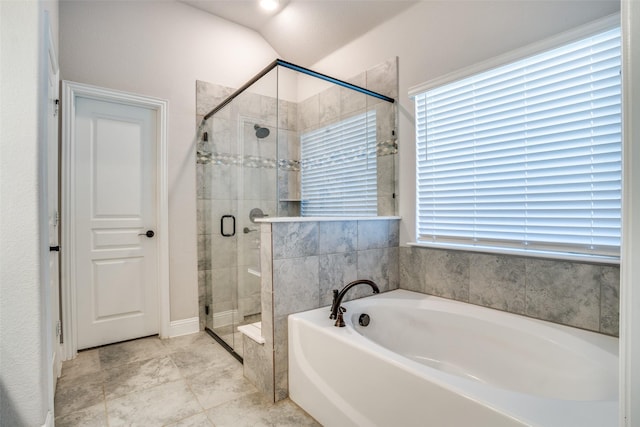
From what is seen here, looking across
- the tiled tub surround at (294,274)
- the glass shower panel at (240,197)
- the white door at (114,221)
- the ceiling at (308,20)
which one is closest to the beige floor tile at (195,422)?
the tiled tub surround at (294,274)

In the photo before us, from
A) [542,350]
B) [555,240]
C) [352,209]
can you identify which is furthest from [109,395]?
[555,240]

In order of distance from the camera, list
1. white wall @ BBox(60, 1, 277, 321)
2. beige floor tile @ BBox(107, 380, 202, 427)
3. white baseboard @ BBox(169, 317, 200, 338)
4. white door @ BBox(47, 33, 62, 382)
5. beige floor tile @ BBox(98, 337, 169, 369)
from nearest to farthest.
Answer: beige floor tile @ BBox(107, 380, 202, 427), white door @ BBox(47, 33, 62, 382), beige floor tile @ BBox(98, 337, 169, 369), white wall @ BBox(60, 1, 277, 321), white baseboard @ BBox(169, 317, 200, 338)

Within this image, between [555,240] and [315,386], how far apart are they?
1.54m

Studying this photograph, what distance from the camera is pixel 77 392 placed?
197cm

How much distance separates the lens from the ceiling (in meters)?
2.65

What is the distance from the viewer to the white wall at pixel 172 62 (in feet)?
8.18

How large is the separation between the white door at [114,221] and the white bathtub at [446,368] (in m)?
1.71

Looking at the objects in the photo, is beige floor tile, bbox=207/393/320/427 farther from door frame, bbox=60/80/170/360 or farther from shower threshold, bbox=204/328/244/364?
door frame, bbox=60/80/170/360

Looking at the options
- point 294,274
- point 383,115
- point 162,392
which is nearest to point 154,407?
point 162,392

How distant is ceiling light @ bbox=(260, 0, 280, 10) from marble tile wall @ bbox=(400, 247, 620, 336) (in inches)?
99.8

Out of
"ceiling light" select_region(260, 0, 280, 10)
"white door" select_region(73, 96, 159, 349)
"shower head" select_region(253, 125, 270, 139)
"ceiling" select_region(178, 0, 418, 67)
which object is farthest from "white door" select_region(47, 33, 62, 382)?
"ceiling light" select_region(260, 0, 280, 10)

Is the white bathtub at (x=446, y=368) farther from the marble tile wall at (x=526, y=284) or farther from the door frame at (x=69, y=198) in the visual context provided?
the door frame at (x=69, y=198)

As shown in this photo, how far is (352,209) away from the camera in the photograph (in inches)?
105

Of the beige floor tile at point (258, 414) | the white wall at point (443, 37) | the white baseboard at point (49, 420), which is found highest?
the white wall at point (443, 37)
